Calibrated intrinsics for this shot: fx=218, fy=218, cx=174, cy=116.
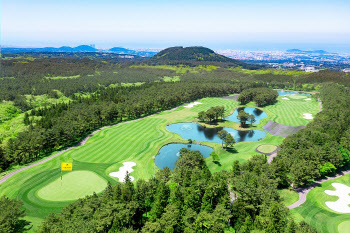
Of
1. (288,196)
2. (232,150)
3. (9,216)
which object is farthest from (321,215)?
(9,216)

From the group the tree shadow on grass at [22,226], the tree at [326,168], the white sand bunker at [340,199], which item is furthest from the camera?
the tree at [326,168]

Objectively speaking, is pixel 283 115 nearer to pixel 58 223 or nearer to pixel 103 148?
pixel 103 148

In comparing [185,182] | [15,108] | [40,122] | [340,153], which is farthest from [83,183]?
[15,108]

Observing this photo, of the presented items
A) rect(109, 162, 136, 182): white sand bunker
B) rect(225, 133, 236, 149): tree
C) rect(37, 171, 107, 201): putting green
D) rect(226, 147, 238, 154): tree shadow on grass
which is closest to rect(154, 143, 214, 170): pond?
rect(226, 147, 238, 154): tree shadow on grass

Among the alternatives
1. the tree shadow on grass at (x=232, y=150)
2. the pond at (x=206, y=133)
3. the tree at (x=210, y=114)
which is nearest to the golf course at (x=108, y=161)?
the tree shadow on grass at (x=232, y=150)

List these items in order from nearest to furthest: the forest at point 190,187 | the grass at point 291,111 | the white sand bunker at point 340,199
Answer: the forest at point 190,187, the white sand bunker at point 340,199, the grass at point 291,111

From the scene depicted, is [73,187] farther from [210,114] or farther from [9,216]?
[210,114]

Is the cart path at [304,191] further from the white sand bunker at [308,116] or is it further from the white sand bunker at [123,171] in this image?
the white sand bunker at [308,116]
